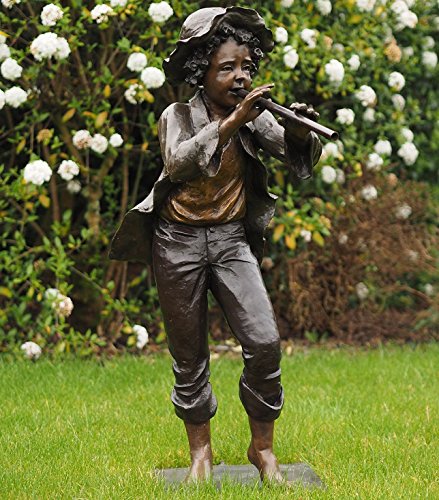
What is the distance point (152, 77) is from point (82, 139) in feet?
2.23

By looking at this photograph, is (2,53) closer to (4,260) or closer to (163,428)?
(4,260)

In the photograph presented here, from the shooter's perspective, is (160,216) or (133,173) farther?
(133,173)

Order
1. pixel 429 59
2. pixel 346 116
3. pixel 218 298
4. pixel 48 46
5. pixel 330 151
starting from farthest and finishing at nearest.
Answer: pixel 429 59
pixel 346 116
pixel 330 151
pixel 48 46
pixel 218 298

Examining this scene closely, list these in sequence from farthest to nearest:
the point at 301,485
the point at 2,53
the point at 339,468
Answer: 1. the point at 2,53
2. the point at 339,468
3. the point at 301,485

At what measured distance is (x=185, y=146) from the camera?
398 centimetres

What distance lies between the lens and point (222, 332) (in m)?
8.15

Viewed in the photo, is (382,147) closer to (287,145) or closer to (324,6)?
(324,6)

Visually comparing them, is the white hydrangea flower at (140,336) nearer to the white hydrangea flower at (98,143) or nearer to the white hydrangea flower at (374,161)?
the white hydrangea flower at (98,143)

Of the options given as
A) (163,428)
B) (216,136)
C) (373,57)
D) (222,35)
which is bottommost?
(163,428)

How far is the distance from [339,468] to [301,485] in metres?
0.47

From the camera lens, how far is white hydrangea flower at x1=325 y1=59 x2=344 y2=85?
734 cm

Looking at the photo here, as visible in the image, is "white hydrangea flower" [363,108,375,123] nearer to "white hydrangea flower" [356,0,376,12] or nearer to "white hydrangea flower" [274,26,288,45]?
"white hydrangea flower" [356,0,376,12]

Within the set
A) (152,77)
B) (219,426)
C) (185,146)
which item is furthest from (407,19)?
(185,146)

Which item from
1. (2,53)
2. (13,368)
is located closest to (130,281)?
(13,368)
